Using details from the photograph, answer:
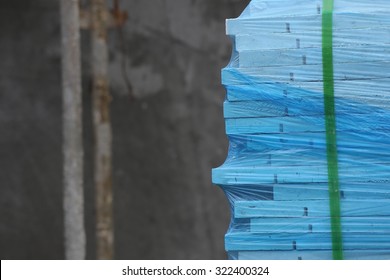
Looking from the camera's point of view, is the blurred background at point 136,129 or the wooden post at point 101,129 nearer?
the wooden post at point 101,129

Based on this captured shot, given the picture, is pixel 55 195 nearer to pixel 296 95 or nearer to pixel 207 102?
pixel 207 102

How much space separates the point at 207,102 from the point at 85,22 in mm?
1124

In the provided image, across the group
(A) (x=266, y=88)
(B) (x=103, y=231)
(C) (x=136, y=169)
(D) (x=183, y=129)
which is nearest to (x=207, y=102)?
(D) (x=183, y=129)

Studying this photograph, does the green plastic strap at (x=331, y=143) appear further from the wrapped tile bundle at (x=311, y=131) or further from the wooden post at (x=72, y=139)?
the wooden post at (x=72, y=139)

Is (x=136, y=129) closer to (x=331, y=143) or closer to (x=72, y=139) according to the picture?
(x=72, y=139)

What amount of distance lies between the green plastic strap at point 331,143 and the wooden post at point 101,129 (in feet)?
9.69

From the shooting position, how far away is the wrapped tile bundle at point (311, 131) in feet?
11.2

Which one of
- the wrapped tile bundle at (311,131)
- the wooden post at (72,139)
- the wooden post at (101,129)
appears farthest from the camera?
the wooden post at (101,129)

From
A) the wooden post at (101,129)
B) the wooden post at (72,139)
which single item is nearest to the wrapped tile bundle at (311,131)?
the wooden post at (72,139)

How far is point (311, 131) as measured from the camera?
→ 3447mm

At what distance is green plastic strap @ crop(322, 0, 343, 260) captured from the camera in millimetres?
3434

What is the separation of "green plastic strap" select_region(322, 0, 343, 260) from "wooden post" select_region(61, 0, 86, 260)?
8.68ft

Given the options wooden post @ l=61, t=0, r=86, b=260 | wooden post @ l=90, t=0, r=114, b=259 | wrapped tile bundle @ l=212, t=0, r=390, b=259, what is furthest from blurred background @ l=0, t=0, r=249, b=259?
wrapped tile bundle @ l=212, t=0, r=390, b=259

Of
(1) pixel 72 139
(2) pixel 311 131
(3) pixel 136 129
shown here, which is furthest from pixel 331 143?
(3) pixel 136 129
